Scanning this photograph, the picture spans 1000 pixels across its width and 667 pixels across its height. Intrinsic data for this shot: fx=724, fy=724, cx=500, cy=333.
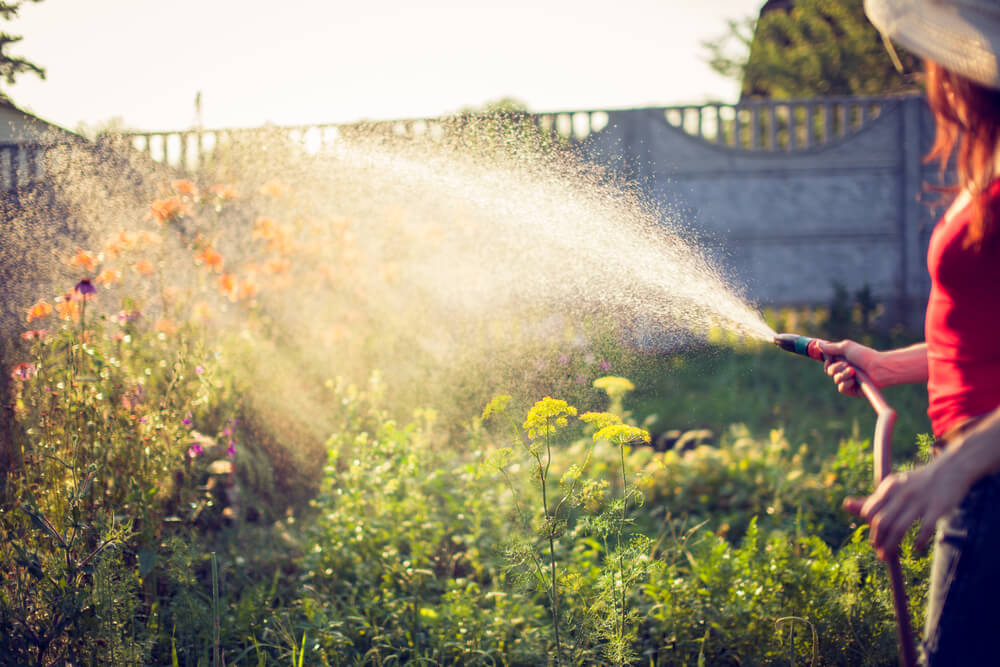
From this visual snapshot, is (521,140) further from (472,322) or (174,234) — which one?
(174,234)

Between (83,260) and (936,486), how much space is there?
279 centimetres

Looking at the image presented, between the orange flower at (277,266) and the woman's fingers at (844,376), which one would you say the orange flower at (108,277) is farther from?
the woman's fingers at (844,376)

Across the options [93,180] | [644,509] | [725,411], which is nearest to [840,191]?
[725,411]

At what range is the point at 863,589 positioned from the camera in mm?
2139

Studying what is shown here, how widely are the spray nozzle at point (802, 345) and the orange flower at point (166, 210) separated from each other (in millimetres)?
2923

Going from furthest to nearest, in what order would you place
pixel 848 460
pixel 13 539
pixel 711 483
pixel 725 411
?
pixel 725 411 < pixel 711 483 < pixel 848 460 < pixel 13 539

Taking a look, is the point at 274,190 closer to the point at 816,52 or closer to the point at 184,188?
the point at 184,188

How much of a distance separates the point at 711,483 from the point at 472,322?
158 cm

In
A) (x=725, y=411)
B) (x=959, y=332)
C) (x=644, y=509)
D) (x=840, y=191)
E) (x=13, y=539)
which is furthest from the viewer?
(x=840, y=191)

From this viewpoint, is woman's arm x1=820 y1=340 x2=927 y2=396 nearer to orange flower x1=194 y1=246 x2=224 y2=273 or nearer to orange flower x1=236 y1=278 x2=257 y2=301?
orange flower x1=194 y1=246 x2=224 y2=273

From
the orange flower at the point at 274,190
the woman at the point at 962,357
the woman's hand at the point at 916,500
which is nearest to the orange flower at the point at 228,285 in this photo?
the orange flower at the point at 274,190

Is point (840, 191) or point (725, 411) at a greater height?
point (840, 191)

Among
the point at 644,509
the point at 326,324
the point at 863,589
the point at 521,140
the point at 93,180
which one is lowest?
the point at 644,509

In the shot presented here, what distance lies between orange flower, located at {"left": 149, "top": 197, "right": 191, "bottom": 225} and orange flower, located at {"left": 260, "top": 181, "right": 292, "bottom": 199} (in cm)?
60
